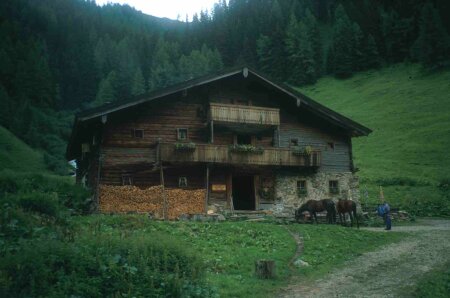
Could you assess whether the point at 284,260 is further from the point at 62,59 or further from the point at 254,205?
the point at 62,59

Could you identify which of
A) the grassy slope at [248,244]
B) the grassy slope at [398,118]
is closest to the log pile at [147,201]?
the grassy slope at [248,244]

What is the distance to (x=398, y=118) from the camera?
63156 millimetres

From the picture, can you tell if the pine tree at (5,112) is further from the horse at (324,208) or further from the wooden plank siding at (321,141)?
the horse at (324,208)

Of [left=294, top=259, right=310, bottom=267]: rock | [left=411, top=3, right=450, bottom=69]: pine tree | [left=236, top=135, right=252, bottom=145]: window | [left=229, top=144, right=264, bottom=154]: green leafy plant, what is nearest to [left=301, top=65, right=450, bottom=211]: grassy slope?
[left=411, top=3, right=450, bottom=69]: pine tree

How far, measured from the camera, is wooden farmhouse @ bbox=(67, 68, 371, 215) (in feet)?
96.4

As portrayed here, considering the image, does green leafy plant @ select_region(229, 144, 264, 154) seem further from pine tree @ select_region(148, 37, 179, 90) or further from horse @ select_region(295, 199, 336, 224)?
pine tree @ select_region(148, 37, 179, 90)

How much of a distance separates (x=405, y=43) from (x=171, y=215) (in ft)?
265

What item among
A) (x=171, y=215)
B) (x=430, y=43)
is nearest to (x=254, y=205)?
(x=171, y=215)

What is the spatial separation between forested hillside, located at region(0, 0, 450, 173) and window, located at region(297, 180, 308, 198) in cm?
4347

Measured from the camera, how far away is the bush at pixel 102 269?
929 cm

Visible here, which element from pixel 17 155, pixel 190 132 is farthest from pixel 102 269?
pixel 17 155

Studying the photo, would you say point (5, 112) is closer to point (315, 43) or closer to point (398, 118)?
point (398, 118)

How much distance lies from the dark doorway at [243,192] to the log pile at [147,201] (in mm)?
6503

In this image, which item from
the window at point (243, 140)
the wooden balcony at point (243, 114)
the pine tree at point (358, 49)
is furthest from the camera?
the pine tree at point (358, 49)
